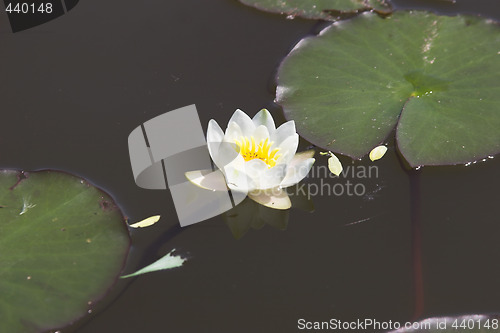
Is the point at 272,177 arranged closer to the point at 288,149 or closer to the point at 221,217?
the point at 288,149

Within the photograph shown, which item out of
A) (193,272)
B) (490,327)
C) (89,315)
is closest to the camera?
(490,327)

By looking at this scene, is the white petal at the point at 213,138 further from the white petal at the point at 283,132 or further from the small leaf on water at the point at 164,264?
the small leaf on water at the point at 164,264

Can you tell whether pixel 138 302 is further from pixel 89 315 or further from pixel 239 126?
pixel 239 126

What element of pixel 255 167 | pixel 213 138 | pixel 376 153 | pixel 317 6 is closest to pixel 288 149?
pixel 255 167

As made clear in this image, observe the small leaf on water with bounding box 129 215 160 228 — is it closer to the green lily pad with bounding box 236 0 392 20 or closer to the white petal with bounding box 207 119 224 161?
the white petal with bounding box 207 119 224 161

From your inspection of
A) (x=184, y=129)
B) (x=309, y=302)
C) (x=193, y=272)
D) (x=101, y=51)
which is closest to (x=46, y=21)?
(x=101, y=51)

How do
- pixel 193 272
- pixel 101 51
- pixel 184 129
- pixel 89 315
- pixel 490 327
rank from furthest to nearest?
pixel 101 51 < pixel 184 129 < pixel 193 272 < pixel 89 315 < pixel 490 327
